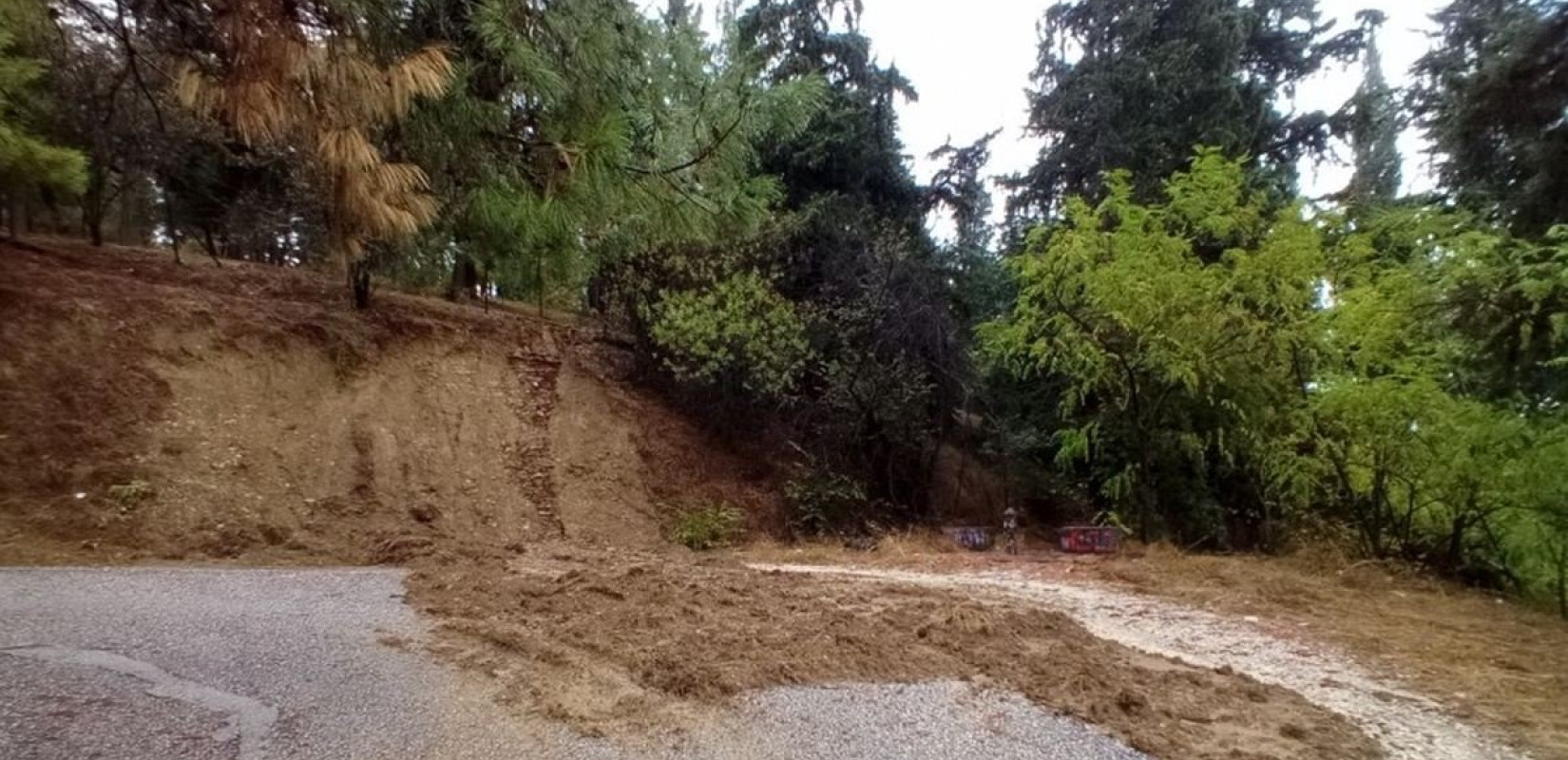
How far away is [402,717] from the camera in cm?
313

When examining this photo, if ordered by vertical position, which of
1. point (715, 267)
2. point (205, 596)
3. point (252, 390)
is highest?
point (715, 267)

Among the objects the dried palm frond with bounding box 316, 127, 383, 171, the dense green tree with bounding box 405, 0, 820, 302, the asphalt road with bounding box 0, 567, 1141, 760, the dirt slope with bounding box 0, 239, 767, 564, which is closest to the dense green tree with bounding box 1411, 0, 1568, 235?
the dense green tree with bounding box 405, 0, 820, 302

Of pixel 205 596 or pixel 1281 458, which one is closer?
pixel 205 596

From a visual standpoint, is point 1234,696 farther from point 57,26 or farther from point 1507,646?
point 57,26

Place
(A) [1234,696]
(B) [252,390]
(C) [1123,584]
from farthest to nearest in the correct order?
(B) [252,390] < (C) [1123,584] < (A) [1234,696]

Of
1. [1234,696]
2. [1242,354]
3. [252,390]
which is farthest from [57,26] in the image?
[1242,354]

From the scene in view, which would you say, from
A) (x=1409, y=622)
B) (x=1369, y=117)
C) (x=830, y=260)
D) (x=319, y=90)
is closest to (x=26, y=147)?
(x=319, y=90)

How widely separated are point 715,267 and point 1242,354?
6565 mm

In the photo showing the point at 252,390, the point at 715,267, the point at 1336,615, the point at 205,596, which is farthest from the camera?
the point at 715,267

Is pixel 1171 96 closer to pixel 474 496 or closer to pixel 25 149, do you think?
pixel 474 496

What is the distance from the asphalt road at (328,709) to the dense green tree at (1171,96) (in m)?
11.0

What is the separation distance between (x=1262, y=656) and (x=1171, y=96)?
10.7m

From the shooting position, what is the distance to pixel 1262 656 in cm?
488

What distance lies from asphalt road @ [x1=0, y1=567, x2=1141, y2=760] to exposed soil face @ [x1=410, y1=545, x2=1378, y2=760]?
194mm
